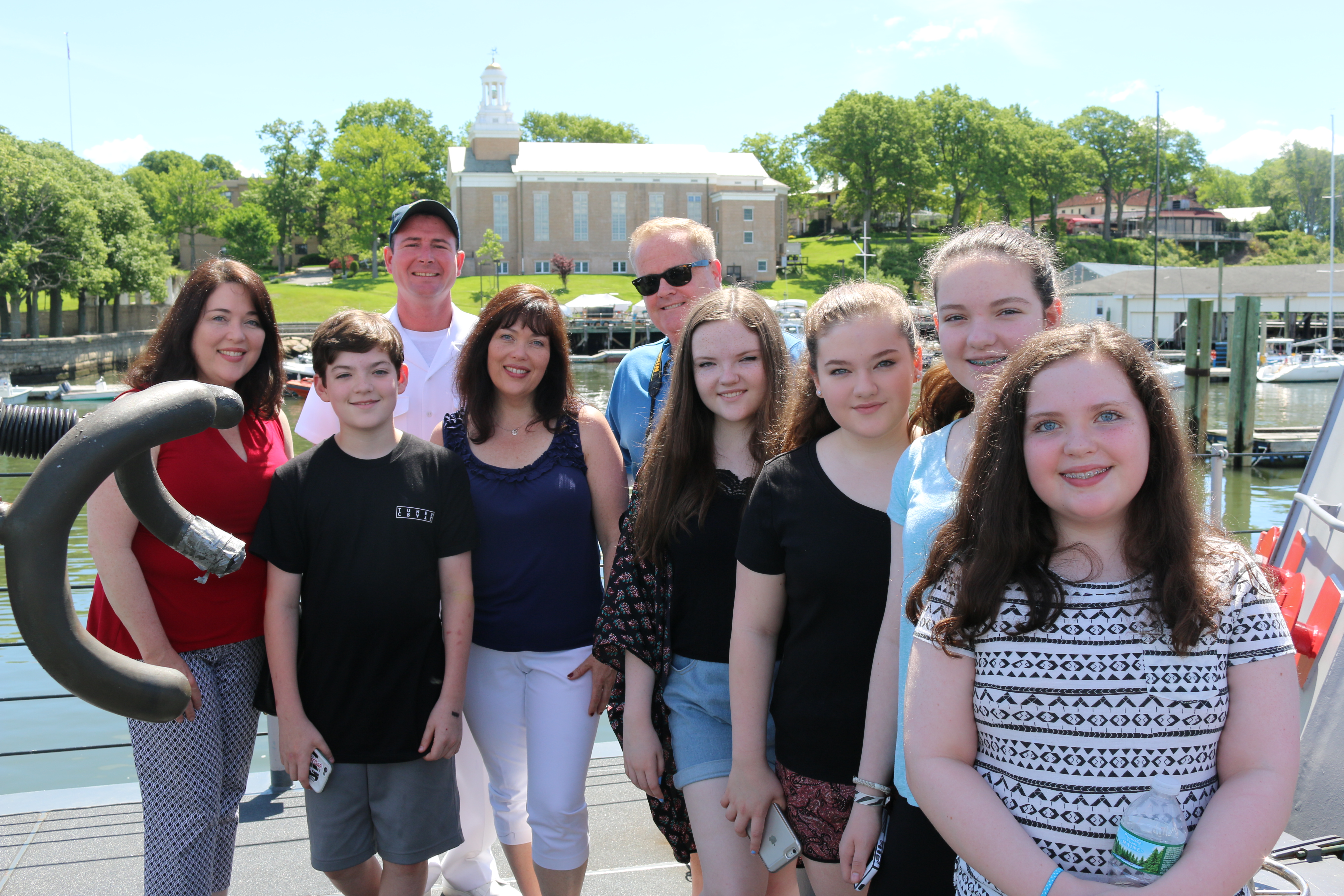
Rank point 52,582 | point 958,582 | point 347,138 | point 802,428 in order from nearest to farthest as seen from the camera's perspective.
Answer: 1. point 52,582
2. point 958,582
3. point 802,428
4. point 347,138

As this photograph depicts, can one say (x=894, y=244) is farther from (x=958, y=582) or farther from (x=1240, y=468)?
(x=958, y=582)

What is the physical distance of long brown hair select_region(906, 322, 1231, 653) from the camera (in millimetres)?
1586

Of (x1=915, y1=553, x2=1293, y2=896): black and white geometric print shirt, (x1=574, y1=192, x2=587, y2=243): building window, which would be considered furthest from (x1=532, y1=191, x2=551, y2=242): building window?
(x1=915, y1=553, x2=1293, y2=896): black and white geometric print shirt

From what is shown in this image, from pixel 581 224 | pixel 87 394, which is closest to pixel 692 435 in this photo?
pixel 87 394

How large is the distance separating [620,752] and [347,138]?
209 ft

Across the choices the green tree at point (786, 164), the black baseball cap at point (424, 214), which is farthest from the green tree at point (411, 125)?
the black baseball cap at point (424, 214)

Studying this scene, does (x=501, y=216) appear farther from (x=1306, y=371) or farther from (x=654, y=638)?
(x=654, y=638)

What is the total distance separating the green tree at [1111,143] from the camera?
76.3 meters

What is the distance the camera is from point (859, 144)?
224 feet

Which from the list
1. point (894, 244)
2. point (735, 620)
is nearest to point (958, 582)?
point (735, 620)

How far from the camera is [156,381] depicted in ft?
9.38

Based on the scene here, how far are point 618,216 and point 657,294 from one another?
59.7 m

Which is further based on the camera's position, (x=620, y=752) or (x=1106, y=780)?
(x=620, y=752)

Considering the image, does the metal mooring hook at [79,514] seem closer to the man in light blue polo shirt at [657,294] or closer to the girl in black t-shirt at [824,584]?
the girl in black t-shirt at [824,584]
